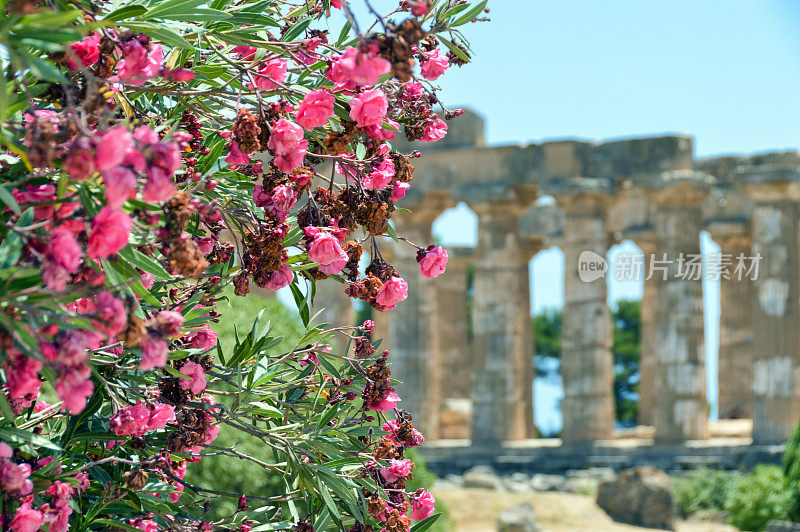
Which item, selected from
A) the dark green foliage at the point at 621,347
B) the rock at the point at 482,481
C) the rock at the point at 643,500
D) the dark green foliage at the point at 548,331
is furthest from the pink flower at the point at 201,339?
the dark green foliage at the point at 548,331

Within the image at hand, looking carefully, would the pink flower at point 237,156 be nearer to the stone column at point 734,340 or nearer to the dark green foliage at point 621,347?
the stone column at point 734,340

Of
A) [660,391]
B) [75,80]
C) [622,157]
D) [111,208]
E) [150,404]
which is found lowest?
[660,391]

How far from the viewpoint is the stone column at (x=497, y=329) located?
83.8ft

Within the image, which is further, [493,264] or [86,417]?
[493,264]

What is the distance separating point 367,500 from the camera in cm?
421

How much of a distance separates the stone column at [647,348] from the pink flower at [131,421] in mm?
25583

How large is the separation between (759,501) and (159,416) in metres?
15.0

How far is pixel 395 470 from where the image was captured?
4.29 m

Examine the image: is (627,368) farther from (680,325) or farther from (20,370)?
(20,370)

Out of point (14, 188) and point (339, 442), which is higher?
point (14, 188)

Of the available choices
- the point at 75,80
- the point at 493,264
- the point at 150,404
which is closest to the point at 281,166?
the point at 75,80

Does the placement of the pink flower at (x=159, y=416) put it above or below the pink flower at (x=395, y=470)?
above

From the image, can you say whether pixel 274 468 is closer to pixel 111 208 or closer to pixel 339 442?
pixel 339 442

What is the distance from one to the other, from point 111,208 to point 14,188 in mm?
628
